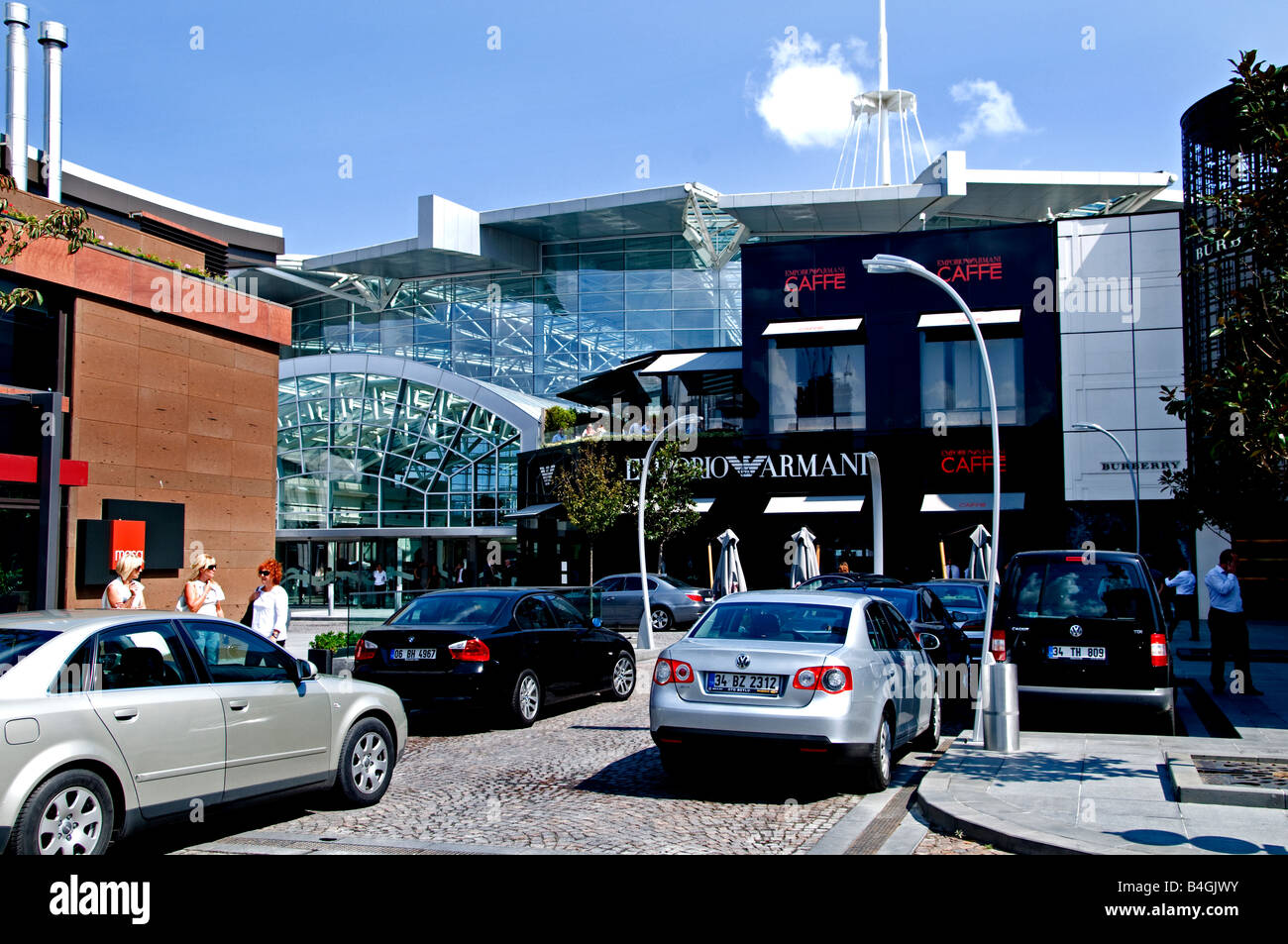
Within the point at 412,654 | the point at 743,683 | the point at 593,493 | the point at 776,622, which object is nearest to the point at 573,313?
the point at 593,493

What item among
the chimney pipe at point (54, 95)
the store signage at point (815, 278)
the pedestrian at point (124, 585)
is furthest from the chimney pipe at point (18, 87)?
the store signage at point (815, 278)

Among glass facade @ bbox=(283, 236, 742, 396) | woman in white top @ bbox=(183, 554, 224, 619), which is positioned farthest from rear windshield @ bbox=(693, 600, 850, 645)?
glass facade @ bbox=(283, 236, 742, 396)

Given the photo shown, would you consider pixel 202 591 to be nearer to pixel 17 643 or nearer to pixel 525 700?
pixel 525 700

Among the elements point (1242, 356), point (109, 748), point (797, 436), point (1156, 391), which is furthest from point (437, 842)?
point (1156, 391)

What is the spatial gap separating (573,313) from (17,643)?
45.0 meters

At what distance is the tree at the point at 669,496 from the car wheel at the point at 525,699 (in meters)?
20.4

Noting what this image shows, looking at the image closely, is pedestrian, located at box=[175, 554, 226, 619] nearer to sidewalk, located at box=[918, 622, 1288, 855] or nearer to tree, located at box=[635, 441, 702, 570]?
sidewalk, located at box=[918, 622, 1288, 855]

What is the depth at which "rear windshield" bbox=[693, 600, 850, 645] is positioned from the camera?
8359mm

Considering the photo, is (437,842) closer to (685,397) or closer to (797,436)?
(797,436)

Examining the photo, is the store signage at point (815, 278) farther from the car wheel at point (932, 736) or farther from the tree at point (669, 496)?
the car wheel at point (932, 736)

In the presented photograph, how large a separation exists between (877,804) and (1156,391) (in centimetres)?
2937

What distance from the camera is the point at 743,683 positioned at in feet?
25.7

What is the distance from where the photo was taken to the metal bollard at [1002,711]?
920cm
